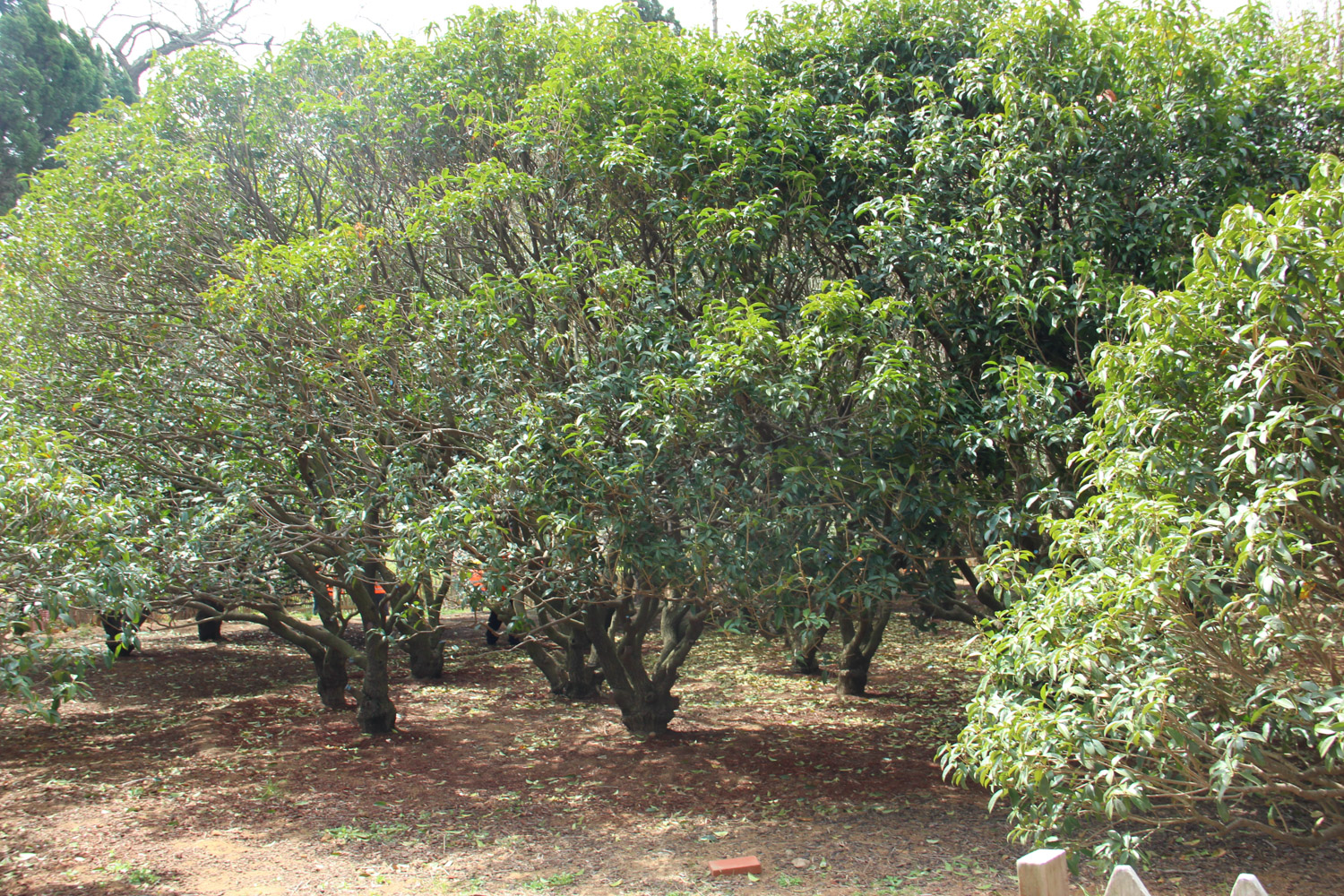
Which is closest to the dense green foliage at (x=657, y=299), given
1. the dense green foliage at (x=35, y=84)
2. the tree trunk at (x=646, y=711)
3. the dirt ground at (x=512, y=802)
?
the tree trunk at (x=646, y=711)

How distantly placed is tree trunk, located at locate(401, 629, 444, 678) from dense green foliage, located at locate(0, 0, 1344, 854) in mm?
3294

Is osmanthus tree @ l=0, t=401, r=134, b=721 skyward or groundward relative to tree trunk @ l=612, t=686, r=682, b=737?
skyward

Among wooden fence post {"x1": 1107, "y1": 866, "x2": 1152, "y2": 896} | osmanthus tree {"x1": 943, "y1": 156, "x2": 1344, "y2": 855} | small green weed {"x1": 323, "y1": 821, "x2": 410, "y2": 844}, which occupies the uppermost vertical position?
osmanthus tree {"x1": 943, "y1": 156, "x2": 1344, "y2": 855}

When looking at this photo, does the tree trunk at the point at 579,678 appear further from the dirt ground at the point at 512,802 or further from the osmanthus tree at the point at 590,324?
the osmanthus tree at the point at 590,324

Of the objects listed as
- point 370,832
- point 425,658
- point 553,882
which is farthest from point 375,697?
point 553,882

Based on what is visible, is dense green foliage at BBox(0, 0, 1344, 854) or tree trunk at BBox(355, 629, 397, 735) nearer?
dense green foliage at BBox(0, 0, 1344, 854)

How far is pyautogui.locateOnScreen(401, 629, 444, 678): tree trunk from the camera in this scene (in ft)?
36.0

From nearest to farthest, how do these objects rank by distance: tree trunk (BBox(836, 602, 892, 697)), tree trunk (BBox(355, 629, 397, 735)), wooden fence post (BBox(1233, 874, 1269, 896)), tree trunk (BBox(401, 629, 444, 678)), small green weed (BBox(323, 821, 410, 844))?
wooden fence post (BBox(1233, 874, 1269, 896)), small green weed (BBox(323, 821, 410, 844)), tree trunk (BBox(355, 629, 397, 735)), tree trunk (BBox(836, 602, 892, 697)), tree trunk (BBox(401, 629, 444, 678))

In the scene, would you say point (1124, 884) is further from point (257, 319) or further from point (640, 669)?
point (640, 669)

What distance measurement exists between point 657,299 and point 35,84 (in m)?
16.5

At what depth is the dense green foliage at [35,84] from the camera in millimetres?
15430

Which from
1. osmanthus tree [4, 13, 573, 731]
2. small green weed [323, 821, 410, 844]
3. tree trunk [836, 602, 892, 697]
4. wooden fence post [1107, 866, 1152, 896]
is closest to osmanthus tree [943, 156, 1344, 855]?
wooden fence post [1107, 866, 1152, 896]

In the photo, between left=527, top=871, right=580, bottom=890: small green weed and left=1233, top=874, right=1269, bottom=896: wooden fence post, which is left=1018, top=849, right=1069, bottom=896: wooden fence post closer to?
left=1233, top=874, right=1269, bottom=896: wooden fence post

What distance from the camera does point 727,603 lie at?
5.91 m
